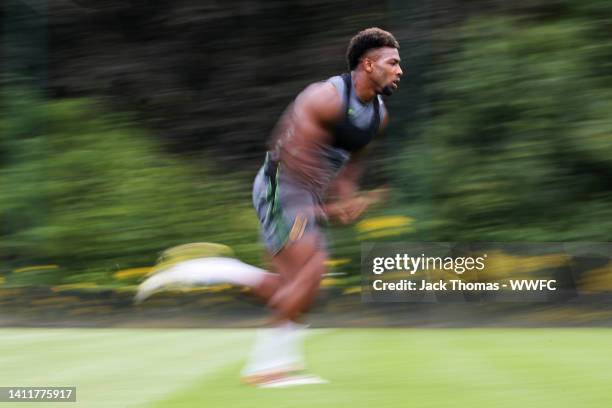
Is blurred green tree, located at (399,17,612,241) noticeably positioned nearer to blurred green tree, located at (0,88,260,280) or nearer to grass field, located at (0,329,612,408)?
grass field, located at (0,329,612,408)

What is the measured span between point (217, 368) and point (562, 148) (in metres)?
3.79

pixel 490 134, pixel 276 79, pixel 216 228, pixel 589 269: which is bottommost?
pixel 589 269

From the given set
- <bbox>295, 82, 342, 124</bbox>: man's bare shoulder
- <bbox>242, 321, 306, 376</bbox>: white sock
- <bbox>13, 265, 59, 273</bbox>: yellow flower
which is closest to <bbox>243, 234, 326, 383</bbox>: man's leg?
<bbox>242, 321, 306, 376</bbox>: white sock

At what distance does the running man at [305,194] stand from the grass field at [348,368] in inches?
10.9

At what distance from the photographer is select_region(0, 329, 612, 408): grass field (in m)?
4.46

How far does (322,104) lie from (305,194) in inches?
17.2

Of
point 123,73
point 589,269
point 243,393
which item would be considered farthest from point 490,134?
point 243,393

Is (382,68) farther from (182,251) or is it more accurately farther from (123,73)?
(123,73)

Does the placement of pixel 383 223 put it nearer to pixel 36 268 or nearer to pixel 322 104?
pixel 36 268

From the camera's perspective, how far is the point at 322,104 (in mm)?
4848

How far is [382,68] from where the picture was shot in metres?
5.11

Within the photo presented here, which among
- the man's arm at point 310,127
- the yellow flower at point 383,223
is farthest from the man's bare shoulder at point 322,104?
the yellow flower at point 383,223

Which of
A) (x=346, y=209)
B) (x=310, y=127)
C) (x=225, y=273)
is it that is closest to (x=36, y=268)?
(x=225, y=273)

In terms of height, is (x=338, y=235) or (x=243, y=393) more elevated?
(x=338, y=235)
